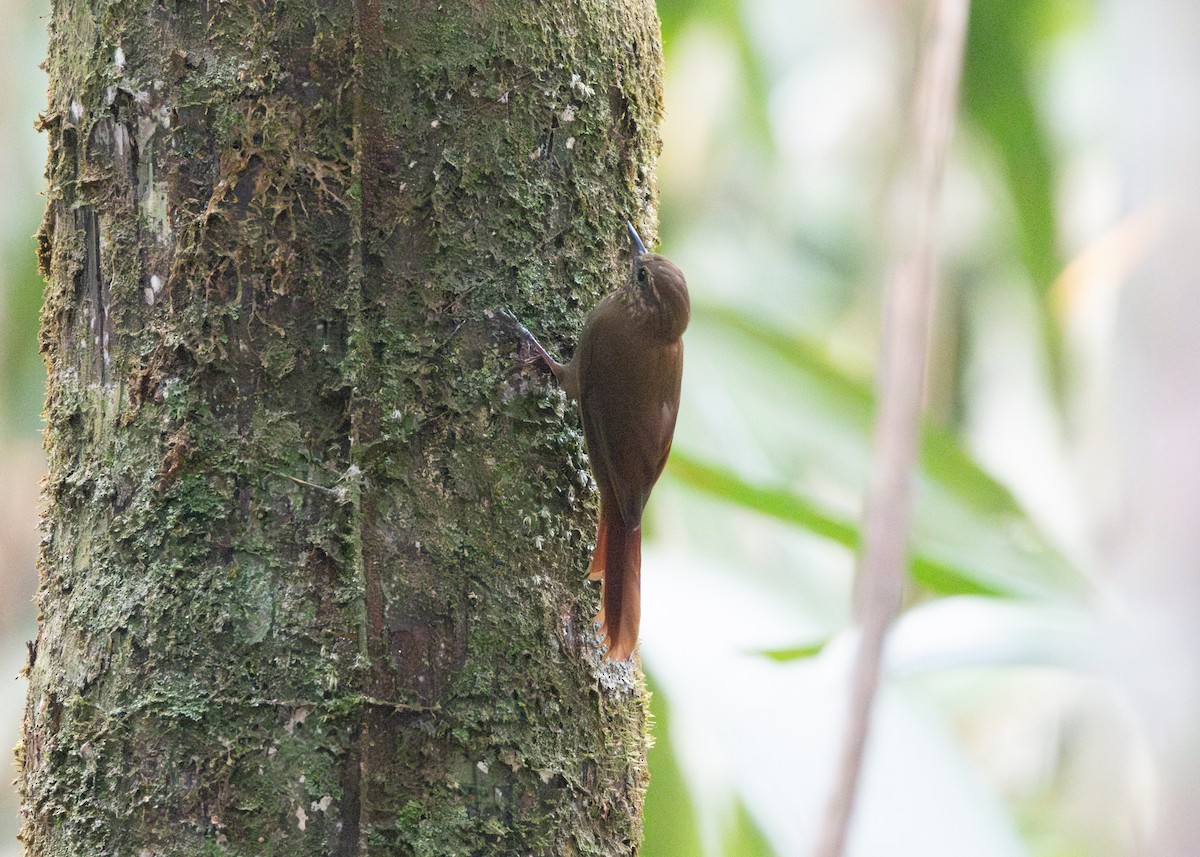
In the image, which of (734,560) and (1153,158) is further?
(734,560)

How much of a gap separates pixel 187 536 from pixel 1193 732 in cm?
136

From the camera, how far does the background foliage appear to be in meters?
2.38

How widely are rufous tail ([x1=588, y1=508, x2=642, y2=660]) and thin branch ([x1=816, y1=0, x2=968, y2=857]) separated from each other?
38 centimetres

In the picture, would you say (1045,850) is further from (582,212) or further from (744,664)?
(582,212)

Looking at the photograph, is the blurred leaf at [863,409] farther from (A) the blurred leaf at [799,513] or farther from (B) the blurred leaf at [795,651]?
(B) the blurred leaf at [795,651]

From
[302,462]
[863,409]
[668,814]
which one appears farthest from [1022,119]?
[302,462]

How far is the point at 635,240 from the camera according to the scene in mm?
1912

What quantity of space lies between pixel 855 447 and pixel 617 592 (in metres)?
1.41

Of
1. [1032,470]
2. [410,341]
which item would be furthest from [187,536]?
[1032,470]

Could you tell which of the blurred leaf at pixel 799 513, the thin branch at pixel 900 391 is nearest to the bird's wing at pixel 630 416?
the blurred leaf at pixel 799 513

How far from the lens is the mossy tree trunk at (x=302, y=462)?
4.75 ft

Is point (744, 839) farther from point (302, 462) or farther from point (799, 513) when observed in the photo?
point (302, 462)

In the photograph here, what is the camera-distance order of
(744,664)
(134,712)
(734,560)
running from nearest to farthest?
(134,712), (744,664), (734,560)

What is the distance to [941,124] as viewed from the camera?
1468 mm
